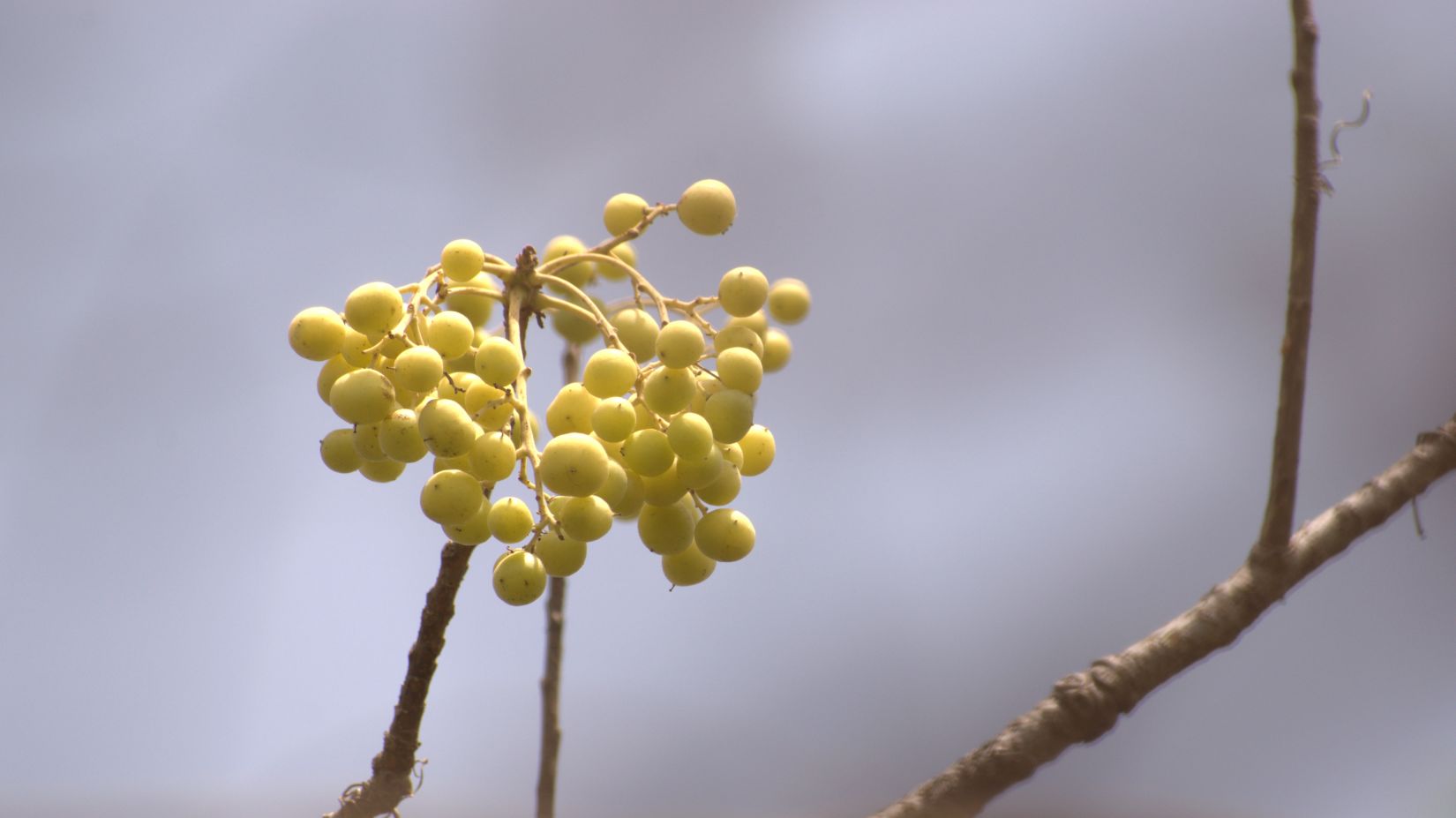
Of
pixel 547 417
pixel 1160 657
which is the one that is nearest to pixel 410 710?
pixel 547 417

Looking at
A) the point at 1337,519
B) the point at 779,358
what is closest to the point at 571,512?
the point at 779,358

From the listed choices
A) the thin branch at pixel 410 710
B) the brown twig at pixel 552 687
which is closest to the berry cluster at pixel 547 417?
the thin branch at pixel 410 710

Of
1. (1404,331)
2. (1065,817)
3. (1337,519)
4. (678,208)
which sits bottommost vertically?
(1065,817)

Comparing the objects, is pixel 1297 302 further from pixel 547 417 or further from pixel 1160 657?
pixel 547 417

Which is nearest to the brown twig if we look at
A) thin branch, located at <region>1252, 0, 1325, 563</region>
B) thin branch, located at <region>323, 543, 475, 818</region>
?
thin branch, located at <region>323, 543, 475, 818</region>

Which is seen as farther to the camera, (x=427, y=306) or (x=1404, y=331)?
→ (x=1404, y=331)

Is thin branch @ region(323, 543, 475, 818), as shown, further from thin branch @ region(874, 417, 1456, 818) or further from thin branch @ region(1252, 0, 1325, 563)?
thin branch @ region(1252, 0, 1325, 563)

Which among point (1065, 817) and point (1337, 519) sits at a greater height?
point (1337, 519)

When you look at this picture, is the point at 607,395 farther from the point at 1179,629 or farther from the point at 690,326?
the point at 1179,629
